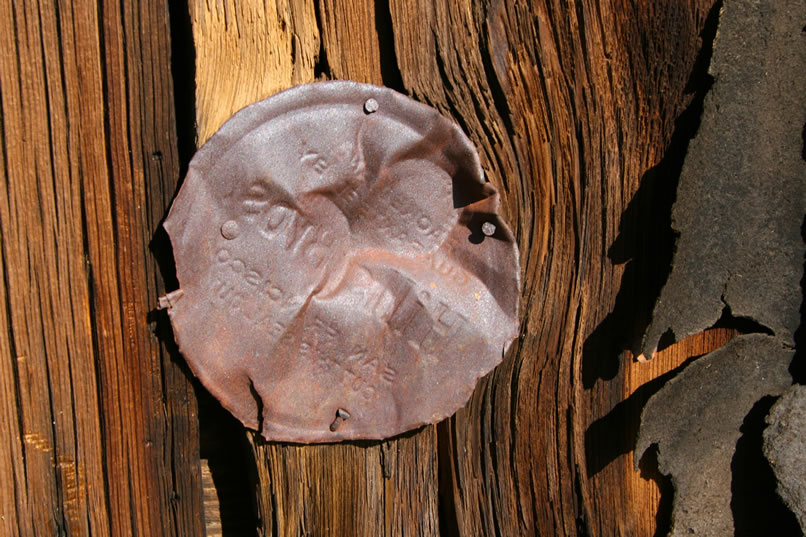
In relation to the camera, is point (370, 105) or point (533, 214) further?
point (533, 214)

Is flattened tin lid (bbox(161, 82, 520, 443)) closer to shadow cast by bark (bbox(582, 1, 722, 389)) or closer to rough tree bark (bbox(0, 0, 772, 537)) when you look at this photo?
rough tree bark (bbox(0, 0, 772, 537))

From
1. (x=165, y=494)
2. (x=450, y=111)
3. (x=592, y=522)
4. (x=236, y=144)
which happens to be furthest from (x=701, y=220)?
(x=165, y=494)

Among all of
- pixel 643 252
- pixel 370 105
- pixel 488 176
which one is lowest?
pixel 643 252

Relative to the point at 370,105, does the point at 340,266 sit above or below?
below

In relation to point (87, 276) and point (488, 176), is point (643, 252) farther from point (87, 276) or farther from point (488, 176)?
point (87, 276)

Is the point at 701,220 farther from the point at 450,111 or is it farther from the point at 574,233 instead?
the point at 450,111

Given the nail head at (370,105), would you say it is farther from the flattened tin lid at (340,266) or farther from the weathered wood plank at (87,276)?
the weathered wood plank at (87,276)

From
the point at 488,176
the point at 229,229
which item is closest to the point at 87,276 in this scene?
the point at 229,229
